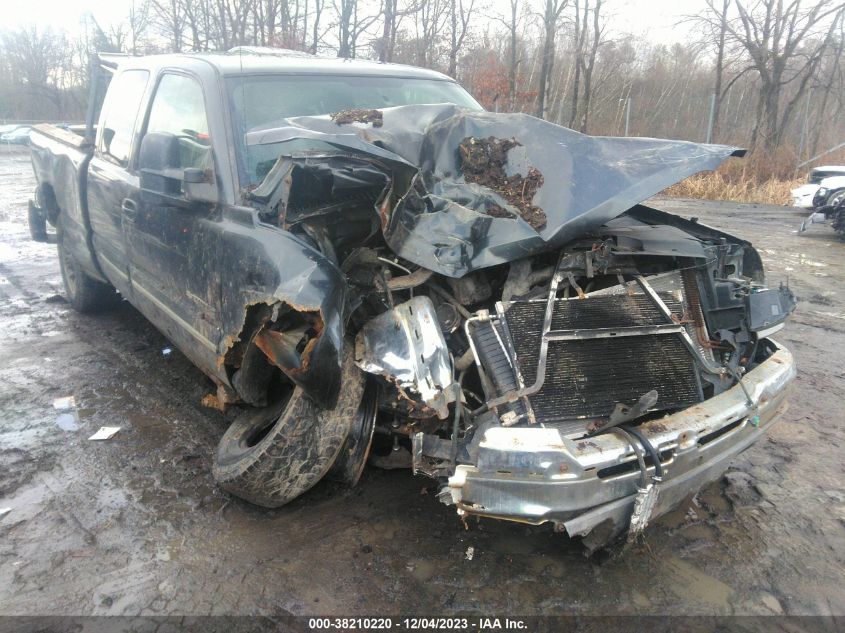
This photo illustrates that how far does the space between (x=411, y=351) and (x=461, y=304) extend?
0.40 m

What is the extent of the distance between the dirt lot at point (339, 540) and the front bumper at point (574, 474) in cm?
44

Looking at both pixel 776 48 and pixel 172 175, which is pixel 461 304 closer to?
pixel 172 175

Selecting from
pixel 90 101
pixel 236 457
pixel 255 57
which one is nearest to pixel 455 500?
pixel 236 457

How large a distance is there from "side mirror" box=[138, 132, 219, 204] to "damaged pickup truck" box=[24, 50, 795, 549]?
0.04ft

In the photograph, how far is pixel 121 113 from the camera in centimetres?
417

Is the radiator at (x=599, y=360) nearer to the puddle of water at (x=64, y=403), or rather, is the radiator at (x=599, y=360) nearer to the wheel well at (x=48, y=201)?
the puddle of water at (x=64, y=403)

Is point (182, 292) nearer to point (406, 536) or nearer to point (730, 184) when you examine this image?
point (406, 536)

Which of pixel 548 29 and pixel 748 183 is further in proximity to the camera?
pixel 548 29

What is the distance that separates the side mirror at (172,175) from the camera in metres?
2.95

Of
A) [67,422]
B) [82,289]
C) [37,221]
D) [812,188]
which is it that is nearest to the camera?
[67,422]

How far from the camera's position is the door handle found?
3621 mm

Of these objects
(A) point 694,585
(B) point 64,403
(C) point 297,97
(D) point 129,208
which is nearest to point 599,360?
(A) point 694,585

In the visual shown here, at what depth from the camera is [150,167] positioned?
3.49 metres

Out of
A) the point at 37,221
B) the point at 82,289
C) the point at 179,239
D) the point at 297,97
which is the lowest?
the point at 82,289
